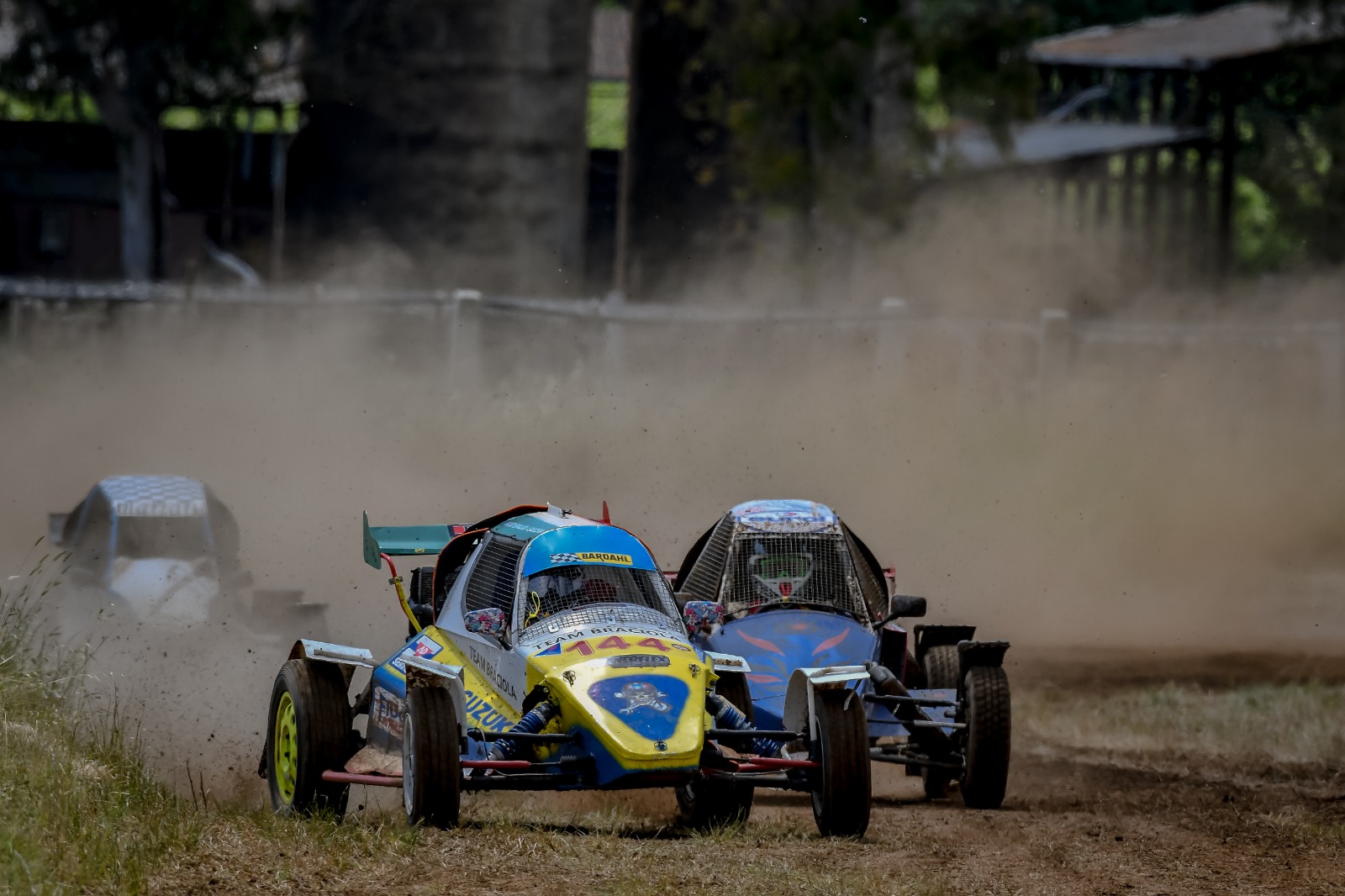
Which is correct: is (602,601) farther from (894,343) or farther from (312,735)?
(894,343)

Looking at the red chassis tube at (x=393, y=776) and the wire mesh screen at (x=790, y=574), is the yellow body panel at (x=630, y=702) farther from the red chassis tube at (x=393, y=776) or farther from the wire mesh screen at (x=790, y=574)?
the wire mesh screen at (x=790, y=574)

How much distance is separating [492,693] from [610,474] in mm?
11551

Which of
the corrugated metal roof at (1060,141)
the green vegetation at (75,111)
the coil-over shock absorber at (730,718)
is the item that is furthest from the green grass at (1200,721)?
the green vegetation at (75,111)

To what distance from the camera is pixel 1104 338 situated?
69.7ft

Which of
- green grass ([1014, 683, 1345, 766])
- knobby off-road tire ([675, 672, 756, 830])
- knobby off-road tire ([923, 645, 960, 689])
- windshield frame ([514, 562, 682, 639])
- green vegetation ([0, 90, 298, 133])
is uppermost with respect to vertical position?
green vegetation ([0, 90, 298, 133])

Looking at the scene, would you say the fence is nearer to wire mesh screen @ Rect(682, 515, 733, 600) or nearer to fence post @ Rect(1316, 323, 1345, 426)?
fence post @ Rect(1316, 323, 1345, 426)

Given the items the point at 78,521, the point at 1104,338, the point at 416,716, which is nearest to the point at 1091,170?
the point at 1104,338

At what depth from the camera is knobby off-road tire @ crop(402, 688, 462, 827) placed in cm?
779

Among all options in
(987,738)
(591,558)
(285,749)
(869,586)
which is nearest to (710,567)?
(869,586)

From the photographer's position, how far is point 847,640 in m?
10.9

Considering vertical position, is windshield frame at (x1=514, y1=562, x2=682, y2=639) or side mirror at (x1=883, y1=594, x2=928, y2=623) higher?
windshield frame at (x1=514, y1=562, x2=682, y2=639)

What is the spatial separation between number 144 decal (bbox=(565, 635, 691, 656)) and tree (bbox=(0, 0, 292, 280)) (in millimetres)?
18927

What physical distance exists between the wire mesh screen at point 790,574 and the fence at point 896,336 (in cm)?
965

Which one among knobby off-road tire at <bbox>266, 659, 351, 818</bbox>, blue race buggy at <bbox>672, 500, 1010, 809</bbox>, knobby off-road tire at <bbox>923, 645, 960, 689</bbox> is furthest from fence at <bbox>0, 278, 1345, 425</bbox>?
knobby off-road tire at <bbox>266, 659, 351, 818</bbox>
